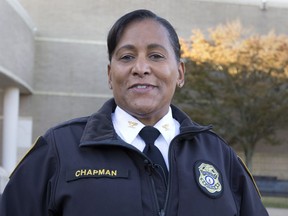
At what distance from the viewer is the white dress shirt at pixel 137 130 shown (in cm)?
218

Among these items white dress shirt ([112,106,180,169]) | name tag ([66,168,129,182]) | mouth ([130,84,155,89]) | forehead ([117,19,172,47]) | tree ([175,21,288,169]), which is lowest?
name tag ([66,168,129,182])

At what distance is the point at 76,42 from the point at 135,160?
26608 millimetres

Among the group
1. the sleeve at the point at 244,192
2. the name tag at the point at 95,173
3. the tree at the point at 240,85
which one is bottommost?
the sleeve at the point at 244,192

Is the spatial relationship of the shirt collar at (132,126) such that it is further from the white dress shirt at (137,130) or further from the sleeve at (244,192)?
the sleeve at (244,192)

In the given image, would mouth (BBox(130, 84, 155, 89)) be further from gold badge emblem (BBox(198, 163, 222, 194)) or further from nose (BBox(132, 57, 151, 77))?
gold badge emblem (BBox(198, 163, 222, 194))

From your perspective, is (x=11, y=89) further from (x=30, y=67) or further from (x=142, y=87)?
(x=142, y=87)

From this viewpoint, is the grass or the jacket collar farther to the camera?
the grass

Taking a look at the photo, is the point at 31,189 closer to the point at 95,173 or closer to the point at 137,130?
the point at 95,173

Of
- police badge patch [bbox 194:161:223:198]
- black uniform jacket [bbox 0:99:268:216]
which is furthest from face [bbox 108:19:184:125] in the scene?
police badge patch [bbox 194:161:223:198]

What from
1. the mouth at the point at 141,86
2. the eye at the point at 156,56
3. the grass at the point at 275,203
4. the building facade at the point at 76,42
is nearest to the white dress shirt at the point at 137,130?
the mouth at the point at 141,86

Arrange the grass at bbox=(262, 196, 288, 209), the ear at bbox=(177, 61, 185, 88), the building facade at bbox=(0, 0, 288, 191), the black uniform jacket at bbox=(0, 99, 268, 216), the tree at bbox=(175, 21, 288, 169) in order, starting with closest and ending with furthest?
1. the black uniform jacket at bbox=(0, 99, 268, 216)
2. the ear at bbox=(177, 61, 185, 88)
3. the grass at bbox=(262, 196, 288, 209)
4. the tree at bbox=(175, 21, 288, 169)
5. the building facade at bbox=(0, 0, 288, 191)

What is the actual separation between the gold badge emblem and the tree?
21.4 metres

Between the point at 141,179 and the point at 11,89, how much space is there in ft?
79.1

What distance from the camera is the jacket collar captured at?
6.80 ft
